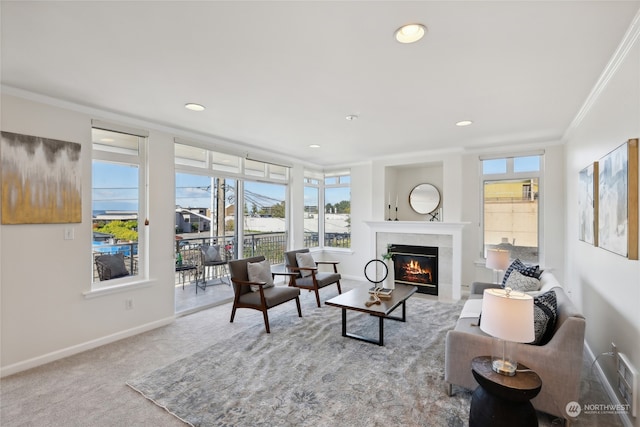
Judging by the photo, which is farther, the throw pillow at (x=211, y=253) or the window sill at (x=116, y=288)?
the throw pillow at (x=211, y=253)

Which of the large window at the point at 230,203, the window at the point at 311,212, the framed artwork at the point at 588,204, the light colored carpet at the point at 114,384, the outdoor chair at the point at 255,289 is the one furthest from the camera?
the window at the point at 311,212

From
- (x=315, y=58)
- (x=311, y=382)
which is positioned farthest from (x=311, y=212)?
(x=315, y=58)

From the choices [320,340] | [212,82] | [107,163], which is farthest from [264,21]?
[320,340]

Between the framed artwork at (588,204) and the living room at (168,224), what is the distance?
0.44ft

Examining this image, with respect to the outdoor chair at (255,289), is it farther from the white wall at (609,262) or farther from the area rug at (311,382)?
the white wall at (609,262)

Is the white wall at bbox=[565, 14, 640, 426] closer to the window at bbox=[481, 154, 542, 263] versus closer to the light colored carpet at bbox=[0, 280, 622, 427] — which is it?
the light colored carpet at bbox=[0, 280, 622, 427]

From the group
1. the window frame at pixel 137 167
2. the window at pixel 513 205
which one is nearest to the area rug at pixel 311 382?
the window frame at pixel 137 167

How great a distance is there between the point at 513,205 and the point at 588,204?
6.64ft

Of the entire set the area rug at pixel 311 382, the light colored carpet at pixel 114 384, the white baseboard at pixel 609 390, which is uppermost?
the white baseboard at pixel 609 390

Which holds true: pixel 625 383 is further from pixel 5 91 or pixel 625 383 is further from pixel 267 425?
pixel 5 91

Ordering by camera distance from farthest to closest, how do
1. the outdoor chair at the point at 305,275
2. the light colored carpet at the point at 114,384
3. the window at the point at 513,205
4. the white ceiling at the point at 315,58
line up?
1. the window at the point at 513,205
2. the outdoor chair at the point at 305,275
3. the light colored carpet at the point at 114,384
4. the white ceiling at the point at 315,58

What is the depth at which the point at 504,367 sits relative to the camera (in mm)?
1859

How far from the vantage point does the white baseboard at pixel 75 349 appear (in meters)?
2.62

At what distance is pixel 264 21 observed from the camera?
1.71 meters
